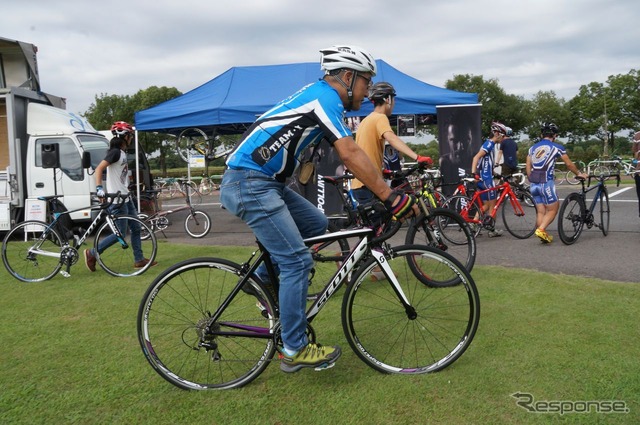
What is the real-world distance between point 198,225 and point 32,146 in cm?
404

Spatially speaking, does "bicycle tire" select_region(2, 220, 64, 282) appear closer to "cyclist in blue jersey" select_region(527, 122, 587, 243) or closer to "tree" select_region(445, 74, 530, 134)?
"cyclist in blue jersey" select_region(527, 122, 587, 243)

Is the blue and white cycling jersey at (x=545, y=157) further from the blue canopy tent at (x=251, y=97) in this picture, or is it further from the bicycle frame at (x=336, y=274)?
the bicycle frame at (x=336, y=274)

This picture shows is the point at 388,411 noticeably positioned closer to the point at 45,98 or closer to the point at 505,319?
the point at 505,319

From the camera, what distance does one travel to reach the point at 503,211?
8008mm

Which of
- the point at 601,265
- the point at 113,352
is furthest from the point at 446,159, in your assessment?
the point at 113,352

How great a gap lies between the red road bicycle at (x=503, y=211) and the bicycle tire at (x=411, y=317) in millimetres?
4532

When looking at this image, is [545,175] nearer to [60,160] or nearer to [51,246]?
[51,246]

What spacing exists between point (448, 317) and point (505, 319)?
2.34ft

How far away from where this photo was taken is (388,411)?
106 inches

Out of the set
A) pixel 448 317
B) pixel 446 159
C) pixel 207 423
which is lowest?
pixel 207 423

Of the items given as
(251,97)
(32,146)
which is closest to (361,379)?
(251,97)

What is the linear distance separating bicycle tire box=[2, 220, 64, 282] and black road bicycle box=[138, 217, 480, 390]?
362 centimetres

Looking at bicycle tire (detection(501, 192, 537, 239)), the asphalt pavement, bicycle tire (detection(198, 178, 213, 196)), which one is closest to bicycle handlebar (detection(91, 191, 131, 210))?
the asphalt pavement

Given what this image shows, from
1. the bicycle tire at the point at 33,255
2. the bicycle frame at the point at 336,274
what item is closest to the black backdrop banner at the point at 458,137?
the bicycle tire at the point at 33,255
